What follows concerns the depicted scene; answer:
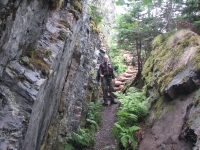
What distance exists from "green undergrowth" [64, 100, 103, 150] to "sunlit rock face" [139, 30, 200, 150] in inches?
73.9

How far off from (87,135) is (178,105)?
313cm

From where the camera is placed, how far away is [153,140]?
5.20 meters

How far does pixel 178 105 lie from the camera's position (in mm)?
5406

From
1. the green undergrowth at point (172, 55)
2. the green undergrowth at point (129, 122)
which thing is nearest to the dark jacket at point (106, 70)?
the green undergrowth at point (172, 55)

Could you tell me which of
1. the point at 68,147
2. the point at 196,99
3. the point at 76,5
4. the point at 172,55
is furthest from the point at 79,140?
the point at 172,55

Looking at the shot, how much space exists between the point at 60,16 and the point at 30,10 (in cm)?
147

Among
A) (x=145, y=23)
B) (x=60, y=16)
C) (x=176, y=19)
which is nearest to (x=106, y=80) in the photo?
(x=145, y=23)

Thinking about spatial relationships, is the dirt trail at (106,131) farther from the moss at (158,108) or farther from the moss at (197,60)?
the moss at (197,60)

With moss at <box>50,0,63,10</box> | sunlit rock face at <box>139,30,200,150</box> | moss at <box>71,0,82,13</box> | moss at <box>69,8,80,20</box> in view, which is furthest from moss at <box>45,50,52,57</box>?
sunlit rock face at <box>139,30,200,150</box>

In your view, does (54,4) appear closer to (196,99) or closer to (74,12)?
(74,12)

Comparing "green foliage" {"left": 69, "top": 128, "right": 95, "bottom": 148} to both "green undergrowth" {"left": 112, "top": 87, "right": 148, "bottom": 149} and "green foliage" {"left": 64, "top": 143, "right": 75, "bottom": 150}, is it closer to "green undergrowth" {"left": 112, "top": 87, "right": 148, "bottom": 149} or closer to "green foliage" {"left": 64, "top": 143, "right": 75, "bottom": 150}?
"green foliage" {"left": 64, "top": 143, "right": 75, "bottom": 150}

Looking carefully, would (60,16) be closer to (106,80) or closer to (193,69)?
(193,69)

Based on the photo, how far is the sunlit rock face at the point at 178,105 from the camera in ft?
14.5

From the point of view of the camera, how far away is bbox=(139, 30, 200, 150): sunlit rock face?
4415 millimetres
